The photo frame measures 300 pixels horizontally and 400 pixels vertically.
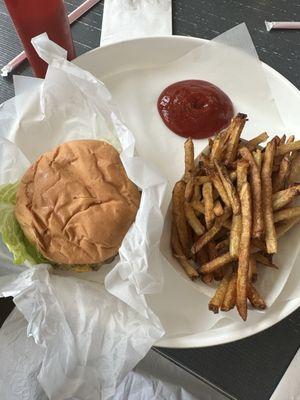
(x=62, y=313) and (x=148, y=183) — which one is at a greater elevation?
(x=148, y=183)

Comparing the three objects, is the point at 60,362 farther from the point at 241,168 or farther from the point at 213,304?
the point at 241,168

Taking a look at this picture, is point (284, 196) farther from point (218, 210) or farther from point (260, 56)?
point (260, 56)

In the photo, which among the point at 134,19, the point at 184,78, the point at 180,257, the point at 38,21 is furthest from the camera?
the point at 134,19

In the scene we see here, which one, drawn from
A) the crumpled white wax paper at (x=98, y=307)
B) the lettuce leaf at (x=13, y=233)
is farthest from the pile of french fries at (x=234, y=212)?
the lettuce leaf at (x=13, y=233)

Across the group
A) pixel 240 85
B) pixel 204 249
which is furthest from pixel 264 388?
pixel 240 85

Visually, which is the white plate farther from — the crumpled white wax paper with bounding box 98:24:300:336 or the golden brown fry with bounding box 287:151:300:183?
the golden brown fry with bounding box 287:151:300:183

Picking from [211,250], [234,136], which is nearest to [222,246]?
[211,250]

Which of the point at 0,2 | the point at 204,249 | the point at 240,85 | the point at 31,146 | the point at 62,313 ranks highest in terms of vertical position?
the point at 0,2
